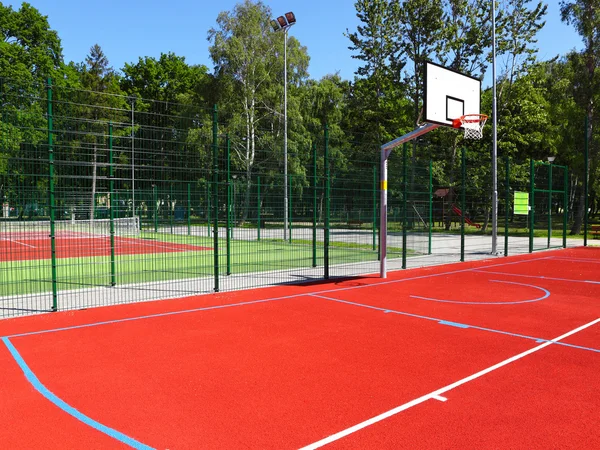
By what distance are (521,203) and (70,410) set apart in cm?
1684

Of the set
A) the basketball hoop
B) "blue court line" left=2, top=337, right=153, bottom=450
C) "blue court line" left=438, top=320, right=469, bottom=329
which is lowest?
"blue court line" left=2, top=337, right=153, bottom=450

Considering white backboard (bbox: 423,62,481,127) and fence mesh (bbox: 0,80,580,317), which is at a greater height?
white backboard (bbox: 423,62,481,127)

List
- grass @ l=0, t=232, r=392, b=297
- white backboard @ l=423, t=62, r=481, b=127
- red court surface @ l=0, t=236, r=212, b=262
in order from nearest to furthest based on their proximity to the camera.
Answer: grass @ l=0, t=232, r=392, b=297
white backboard @ l=423, t=62, r=481, b=127
red court surface @ l=0, t=236, r=212, b=262

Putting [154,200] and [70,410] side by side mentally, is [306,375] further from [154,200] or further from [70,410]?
[154,200]

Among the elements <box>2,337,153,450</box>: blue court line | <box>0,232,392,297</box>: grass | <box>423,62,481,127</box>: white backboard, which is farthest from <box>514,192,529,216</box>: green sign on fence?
<box>2,337,153,450</box>: blue court line

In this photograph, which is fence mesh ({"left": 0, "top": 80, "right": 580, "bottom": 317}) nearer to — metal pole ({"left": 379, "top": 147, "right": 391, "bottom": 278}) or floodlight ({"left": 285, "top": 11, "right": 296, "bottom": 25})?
metal pole ({"left": 379, "top": 147, "right": 391, "bottom": 278})

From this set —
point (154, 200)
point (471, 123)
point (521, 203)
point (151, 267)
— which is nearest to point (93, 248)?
point (151, 267)

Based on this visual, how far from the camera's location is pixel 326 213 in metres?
11.3

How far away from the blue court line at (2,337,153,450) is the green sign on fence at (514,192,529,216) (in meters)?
16.1

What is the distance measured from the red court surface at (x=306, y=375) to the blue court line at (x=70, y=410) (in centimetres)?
2

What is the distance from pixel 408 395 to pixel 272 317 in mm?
3345

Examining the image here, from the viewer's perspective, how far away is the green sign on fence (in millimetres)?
17281

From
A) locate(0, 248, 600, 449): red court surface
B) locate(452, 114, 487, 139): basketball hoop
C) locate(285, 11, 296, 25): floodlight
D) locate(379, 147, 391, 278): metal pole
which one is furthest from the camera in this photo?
locate(285, 11, 296, 25): floodlight

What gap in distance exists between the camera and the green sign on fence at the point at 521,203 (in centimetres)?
1728
